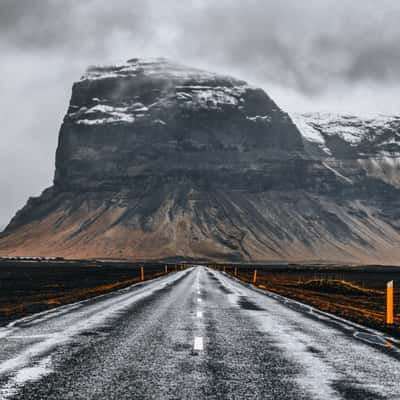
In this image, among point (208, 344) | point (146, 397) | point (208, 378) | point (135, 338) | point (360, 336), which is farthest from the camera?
point (360, 336)

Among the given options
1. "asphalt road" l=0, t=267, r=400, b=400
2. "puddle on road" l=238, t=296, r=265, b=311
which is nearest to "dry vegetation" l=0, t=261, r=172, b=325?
"asphalt road" l=0, t=267, r=400, b=400

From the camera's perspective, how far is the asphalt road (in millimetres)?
7664

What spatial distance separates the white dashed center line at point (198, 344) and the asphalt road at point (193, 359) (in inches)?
0.8

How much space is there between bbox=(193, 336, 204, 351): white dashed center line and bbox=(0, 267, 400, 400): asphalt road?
0.02 m

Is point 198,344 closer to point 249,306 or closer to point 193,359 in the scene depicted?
point 193,359

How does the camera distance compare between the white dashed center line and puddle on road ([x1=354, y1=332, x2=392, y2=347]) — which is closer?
the white dashed center line

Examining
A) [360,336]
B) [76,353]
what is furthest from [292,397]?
Answer: [360,336]

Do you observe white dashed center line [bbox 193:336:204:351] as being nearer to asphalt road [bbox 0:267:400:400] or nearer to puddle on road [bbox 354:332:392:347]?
asphalt road [bbox 0:267:400:400]

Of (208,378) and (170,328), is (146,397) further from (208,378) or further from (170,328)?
(170,328)

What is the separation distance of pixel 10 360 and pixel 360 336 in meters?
7.71

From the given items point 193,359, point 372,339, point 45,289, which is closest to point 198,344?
point 193,359

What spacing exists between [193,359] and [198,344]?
5.80 ft

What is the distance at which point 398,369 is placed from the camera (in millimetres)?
9422

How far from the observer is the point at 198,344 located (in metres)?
11.7
